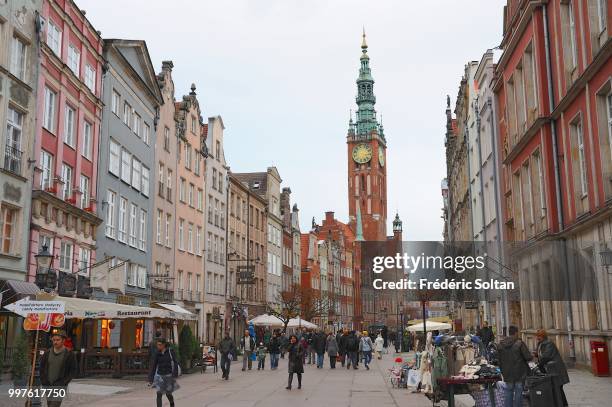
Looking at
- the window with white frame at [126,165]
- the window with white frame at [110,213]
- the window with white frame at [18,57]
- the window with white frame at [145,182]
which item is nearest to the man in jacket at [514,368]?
the window with white frame at [18,57]

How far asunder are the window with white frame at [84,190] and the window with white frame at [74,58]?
14.9 ft

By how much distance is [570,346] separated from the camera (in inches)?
822

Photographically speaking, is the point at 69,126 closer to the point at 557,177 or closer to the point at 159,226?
the point at 159,226

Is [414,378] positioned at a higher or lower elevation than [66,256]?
lower

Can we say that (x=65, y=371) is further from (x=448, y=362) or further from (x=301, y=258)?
(x=301, y=258)

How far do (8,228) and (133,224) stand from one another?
13.6 metres

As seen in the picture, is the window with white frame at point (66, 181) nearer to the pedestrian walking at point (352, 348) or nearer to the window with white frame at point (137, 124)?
the window with white frame at point (137, 124)

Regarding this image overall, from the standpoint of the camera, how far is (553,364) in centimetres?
1087

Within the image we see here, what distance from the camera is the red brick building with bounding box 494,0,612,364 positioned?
1780 centimetres

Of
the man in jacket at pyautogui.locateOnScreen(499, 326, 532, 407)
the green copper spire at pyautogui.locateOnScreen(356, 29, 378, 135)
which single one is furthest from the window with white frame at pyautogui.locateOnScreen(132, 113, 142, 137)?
the green copper spire at pyautogui.locateOnScreen(356, 29, 378, 135)

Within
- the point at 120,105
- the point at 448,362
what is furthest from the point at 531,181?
the point at 120,105

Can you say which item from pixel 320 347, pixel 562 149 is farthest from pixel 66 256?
pixel 562 149

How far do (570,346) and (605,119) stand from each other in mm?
7133

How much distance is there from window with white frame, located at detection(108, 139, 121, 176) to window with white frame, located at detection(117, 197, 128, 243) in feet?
5.34
